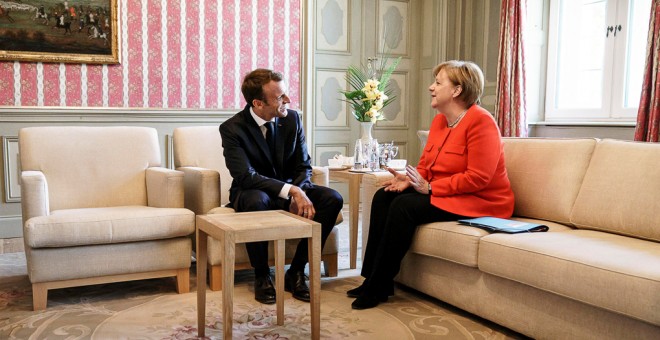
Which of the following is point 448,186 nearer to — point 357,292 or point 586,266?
point 357,292

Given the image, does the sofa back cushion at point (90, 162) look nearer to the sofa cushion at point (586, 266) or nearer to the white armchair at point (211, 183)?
the white armchair at point (211, 183)

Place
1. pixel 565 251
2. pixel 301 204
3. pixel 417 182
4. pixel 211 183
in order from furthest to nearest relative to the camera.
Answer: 1. pixel 211 183
2. pixel 301 204
3. pixel 417 182
4. pixel 565 251

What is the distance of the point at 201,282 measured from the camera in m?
2.44

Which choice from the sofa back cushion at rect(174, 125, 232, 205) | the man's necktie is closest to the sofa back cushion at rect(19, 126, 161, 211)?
the sofa back cushion at rect(174, 125, 232, 205)

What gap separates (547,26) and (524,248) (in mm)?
3329

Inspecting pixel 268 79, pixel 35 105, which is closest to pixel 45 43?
pixel 35 105

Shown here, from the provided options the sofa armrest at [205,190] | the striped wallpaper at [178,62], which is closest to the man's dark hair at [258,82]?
the sofa armrest at [205,190]

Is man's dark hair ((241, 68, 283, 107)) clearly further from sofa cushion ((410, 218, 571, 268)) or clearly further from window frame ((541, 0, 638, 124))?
window frame ((541, 0, 638, 124))

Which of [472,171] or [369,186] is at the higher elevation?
[472,171]

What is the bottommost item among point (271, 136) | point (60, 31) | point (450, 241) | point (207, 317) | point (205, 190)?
point (207, 317)

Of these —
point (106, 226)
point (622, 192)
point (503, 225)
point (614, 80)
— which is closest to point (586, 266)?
point (503, 225)

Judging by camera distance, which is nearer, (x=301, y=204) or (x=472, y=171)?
(x=472, y=171)

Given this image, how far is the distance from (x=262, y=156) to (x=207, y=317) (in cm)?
88

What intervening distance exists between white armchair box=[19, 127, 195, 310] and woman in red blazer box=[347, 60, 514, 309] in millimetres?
905
